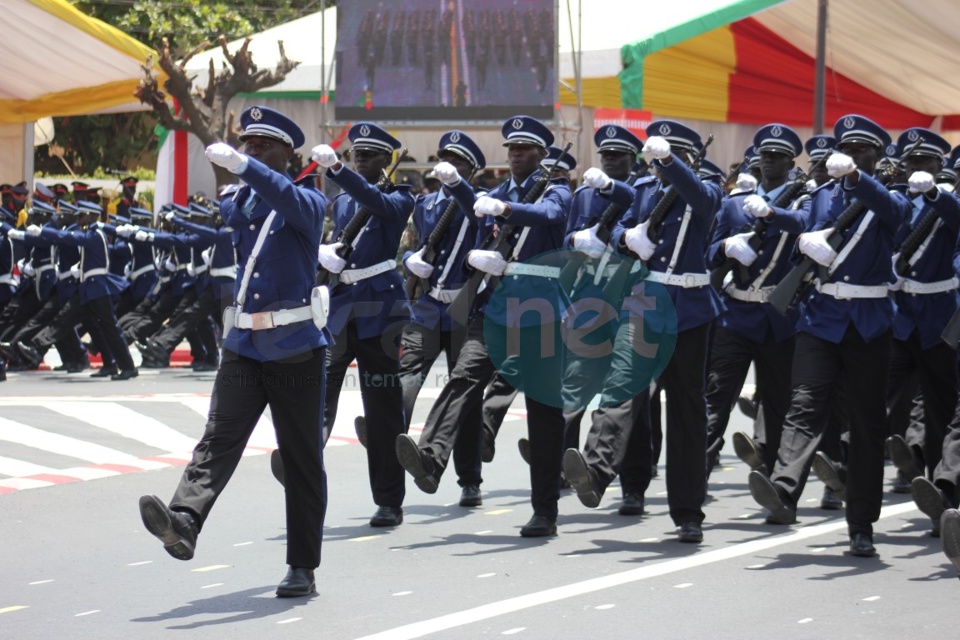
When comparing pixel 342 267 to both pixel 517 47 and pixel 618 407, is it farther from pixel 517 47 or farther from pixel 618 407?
pixel 517 47

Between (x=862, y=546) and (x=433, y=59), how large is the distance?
47.1 feet

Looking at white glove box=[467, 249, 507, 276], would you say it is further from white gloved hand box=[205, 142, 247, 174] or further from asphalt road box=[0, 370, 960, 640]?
white gloved hand box=[205, 142, 247, 174]

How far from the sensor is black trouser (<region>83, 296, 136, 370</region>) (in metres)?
17.1

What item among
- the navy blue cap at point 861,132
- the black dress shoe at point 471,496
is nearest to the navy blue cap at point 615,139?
the navy blue cap at point 861,132

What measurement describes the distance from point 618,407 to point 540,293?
0.75 metres

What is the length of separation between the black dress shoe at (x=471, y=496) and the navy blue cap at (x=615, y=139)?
7.12 feet

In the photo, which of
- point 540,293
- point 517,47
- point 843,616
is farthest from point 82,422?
point 517,47

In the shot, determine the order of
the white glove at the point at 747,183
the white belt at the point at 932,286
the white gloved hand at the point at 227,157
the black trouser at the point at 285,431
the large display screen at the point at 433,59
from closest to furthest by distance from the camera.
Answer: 1. the white gloved hand at the point at 227,157
2. the black trouser at the point at 285,431
3. the white belt at the point at 932,286
4. the white glove at the point at 747,183
5. the large display screen at the point at 433,59

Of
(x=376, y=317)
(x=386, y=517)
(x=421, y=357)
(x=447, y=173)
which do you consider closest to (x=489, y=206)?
(x=447, y=173)

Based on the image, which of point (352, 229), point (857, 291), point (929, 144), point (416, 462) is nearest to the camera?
point (857, 291)

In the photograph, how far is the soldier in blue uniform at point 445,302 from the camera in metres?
9.48

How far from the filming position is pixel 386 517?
8930 millimetres

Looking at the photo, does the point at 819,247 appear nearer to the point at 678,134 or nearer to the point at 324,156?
the point at 678,134

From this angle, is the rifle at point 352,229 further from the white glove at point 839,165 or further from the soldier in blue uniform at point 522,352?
the white glove at point 839,165
